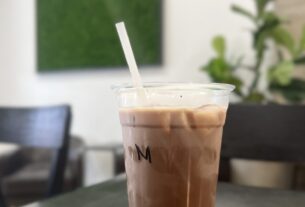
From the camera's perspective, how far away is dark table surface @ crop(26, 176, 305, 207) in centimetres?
68

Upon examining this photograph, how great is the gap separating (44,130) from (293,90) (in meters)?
1.27

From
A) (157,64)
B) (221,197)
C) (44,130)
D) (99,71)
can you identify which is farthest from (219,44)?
(221,197)

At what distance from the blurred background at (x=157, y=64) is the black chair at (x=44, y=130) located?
3.30ft

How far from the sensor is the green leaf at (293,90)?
195 centimetres

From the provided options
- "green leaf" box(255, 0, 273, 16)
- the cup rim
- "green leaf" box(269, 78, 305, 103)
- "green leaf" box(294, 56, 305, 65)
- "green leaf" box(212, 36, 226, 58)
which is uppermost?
"green leaf" box(255, 0, 273, 16)

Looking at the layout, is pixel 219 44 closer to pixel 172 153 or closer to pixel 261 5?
pixel 261 5

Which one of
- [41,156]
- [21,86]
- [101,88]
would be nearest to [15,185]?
[41,156]

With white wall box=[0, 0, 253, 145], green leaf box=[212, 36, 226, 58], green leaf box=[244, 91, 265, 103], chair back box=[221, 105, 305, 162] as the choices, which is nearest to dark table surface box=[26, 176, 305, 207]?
chair back box=[221, 105, 305, 162]

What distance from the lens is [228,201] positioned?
70cm

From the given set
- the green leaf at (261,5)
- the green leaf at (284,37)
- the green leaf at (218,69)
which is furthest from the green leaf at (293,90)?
the green leaf at (261,5)

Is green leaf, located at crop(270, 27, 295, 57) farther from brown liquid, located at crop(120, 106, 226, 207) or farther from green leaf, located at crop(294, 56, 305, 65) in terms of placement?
brown liquid, located at crop(120, 106, 226, 207)

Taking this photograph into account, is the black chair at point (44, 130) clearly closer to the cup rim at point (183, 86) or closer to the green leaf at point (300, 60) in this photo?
the cup rim at point (183, 86)

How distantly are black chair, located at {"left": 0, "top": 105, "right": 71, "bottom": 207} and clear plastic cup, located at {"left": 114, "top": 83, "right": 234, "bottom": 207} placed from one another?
65 cm

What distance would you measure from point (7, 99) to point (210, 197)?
3.13m
